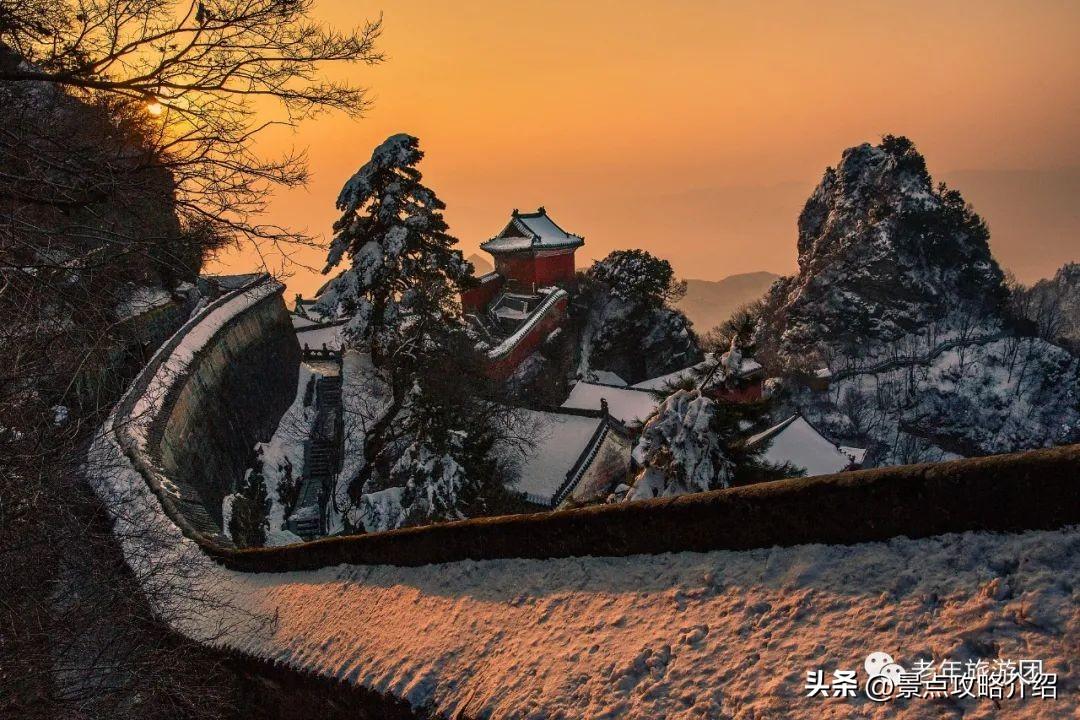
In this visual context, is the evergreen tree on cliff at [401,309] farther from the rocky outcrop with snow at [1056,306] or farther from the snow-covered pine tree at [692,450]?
the rocky outcrop with snow at [1056,306]

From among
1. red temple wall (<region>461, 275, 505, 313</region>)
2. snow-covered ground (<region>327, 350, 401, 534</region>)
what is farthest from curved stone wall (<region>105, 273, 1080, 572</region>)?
red temple wall (<region>461, 275, 505, 313</region>)

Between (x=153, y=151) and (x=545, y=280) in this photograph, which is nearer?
(x=153, y=151)

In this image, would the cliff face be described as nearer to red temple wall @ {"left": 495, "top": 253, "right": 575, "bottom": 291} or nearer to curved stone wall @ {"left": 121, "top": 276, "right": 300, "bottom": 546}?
red temple wall @ {"left": 495, "top": 253, "right": 575, "bottom": 291}

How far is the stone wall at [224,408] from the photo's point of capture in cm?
1382

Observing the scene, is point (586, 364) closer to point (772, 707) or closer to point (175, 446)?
point (175, 446)

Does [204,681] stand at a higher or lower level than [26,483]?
lower

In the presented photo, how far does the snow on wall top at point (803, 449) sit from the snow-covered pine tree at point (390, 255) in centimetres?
1589

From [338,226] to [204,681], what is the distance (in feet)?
44.5

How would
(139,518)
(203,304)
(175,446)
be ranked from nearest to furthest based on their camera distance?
(139,518)
(175,446)
(203,304)

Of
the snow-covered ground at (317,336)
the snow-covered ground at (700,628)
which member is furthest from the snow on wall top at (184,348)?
the snow-covered ground at (317,336)

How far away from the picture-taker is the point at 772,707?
3.67 metres

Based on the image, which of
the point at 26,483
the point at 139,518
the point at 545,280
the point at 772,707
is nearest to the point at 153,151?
the point at 26,483

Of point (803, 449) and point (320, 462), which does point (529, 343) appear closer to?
point (803, 449)

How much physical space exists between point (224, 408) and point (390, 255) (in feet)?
21.4
